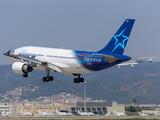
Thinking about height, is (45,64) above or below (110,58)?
above

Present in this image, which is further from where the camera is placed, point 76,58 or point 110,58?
point 76,58

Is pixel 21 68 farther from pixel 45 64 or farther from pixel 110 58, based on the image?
pixel 110 58

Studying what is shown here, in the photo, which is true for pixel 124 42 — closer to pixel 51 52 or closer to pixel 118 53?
pixel 118 53

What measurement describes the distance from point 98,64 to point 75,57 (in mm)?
4672

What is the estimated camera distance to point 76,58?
2726 inches

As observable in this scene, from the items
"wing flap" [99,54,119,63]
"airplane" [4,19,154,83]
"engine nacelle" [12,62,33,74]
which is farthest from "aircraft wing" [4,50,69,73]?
"wing flap" [99,54,119,63]

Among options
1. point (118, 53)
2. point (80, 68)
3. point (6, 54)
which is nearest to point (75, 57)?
point (80, 68)

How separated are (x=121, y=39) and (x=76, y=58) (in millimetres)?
8188

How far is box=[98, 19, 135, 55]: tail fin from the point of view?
220ft

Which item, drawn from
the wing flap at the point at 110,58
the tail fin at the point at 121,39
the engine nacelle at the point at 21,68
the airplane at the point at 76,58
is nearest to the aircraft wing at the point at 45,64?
the airplane at the point at 76,58

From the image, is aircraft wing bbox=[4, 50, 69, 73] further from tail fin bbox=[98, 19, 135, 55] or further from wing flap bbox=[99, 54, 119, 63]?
tail fin bbox=[98, 19, 135, 55]

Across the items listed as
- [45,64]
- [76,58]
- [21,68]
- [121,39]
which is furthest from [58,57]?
[121,39]

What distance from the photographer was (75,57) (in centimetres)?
6944

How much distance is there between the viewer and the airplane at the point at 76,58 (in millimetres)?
66688
